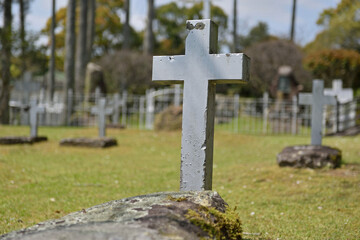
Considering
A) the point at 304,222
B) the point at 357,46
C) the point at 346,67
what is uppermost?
the point at 357,46

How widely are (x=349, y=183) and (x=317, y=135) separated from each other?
140 cm

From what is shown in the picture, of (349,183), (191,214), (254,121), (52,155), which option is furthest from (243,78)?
(254,121)

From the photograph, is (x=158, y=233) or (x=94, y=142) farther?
(x=94, y=142)

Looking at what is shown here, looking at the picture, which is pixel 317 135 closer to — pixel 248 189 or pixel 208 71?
pixel 248 189

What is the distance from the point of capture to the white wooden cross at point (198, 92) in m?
3.24

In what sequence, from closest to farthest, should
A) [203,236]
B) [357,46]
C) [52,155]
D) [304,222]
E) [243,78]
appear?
[203,236] < [243,78] < [304,222] < [52,155] < [357,46]

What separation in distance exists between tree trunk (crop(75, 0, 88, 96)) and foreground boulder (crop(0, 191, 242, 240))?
17275mm

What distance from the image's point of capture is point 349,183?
5.53 m

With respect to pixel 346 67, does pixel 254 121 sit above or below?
below

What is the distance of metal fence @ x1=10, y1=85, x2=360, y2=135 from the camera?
1412 centimetres

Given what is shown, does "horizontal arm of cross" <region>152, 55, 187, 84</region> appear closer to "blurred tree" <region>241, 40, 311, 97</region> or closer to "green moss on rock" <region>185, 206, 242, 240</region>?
"green moss on rock" <region>185, 206, 242, 240</region>

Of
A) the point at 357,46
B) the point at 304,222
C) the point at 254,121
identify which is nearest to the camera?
the point at 304,222

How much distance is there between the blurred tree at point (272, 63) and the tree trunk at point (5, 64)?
1105 cm

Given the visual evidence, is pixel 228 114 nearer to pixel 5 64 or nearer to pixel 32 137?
pixel 5 64
